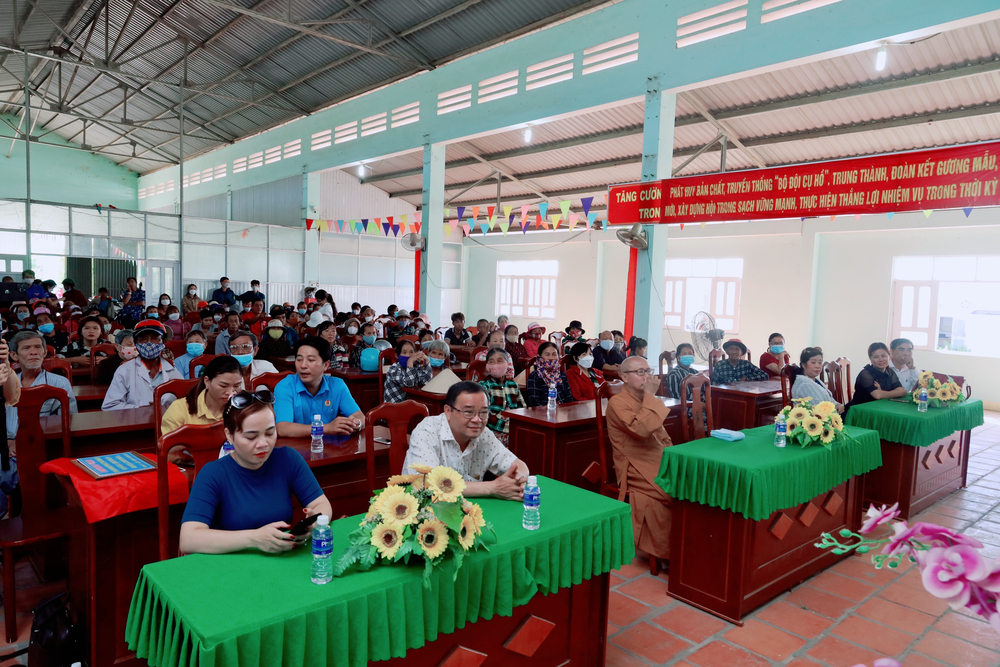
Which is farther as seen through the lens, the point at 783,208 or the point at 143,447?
the point at 783,208

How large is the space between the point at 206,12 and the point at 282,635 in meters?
12.5

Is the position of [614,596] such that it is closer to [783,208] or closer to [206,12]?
[783,208]

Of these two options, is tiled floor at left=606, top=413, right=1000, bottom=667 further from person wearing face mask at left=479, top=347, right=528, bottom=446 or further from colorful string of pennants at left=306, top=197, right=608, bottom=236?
colorful string of pennants at left=306, top=197, right=608, bottom=236

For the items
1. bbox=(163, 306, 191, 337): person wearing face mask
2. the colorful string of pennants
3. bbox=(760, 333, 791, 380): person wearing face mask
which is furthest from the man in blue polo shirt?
the colorful string of pennants

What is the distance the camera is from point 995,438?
7.59 m

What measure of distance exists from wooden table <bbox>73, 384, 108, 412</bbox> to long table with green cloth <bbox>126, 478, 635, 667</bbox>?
321 cm

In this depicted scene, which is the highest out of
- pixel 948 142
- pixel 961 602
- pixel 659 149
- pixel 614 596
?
pixel 948 142

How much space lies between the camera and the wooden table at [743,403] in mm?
5926

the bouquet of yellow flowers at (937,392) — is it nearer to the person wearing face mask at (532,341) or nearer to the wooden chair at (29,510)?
the person wearing face mask at (532,341)

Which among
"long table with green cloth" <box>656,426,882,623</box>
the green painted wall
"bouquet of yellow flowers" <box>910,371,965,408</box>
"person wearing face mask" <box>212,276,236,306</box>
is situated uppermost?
the green painted wall

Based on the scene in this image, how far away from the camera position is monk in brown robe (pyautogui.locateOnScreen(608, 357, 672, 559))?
3.59 m

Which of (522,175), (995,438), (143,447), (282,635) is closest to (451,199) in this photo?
(522,175)

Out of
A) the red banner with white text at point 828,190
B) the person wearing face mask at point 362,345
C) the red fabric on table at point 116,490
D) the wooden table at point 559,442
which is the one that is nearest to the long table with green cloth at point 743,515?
the wooden table at point 559,442

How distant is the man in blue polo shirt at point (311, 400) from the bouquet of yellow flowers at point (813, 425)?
2.40 meters
